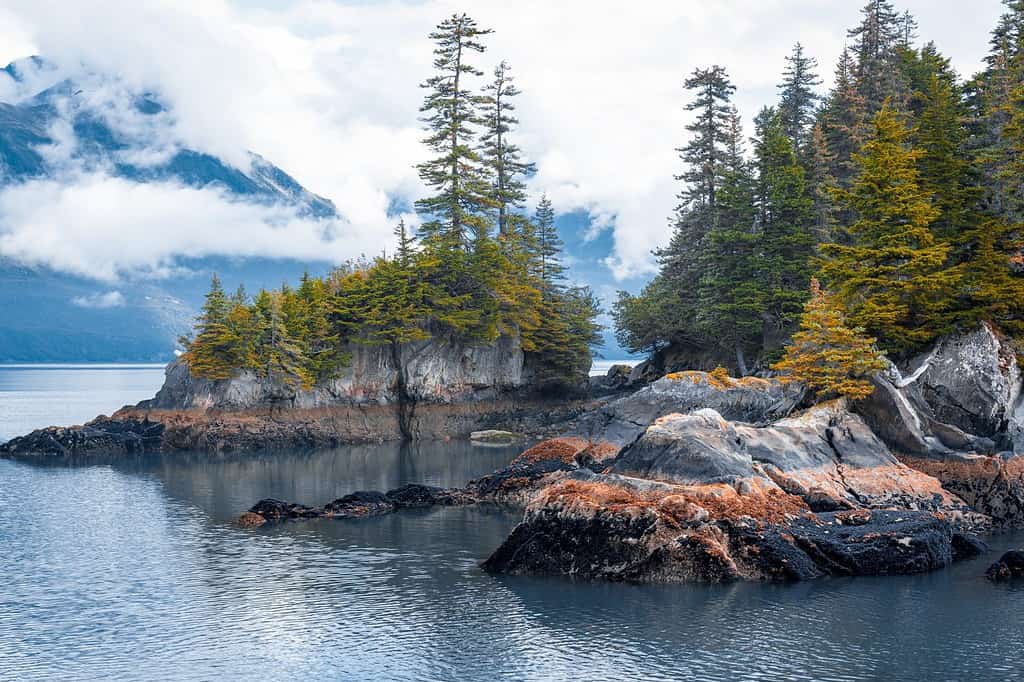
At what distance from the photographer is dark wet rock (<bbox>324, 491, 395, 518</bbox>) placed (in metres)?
42.7

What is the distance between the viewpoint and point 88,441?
225ft

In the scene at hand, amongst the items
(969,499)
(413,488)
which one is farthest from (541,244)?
(969,499)

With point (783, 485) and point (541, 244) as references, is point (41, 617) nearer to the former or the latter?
point (783, 485)

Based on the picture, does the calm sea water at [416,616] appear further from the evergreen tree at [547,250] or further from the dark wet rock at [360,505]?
the evergreen tree at [547,250]

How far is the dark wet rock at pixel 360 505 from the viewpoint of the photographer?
42.7 m

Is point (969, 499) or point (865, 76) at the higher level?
point (865, 76)

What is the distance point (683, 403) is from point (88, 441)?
46.4 metres

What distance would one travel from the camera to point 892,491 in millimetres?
35219

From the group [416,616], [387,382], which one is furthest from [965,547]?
[387,382]

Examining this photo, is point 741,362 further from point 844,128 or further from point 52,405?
point 52,405

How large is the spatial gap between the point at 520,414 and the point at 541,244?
21536 mm

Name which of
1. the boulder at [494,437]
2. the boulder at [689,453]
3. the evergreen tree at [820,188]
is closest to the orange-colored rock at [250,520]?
the boulder at [689,453]

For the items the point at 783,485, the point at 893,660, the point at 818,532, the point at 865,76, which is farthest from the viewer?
the point at 865,76

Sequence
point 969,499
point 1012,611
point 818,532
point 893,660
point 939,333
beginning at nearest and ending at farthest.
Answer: point 893,660 < point 1012,611 < point 818,532 < point 969,499 < point 939,333
